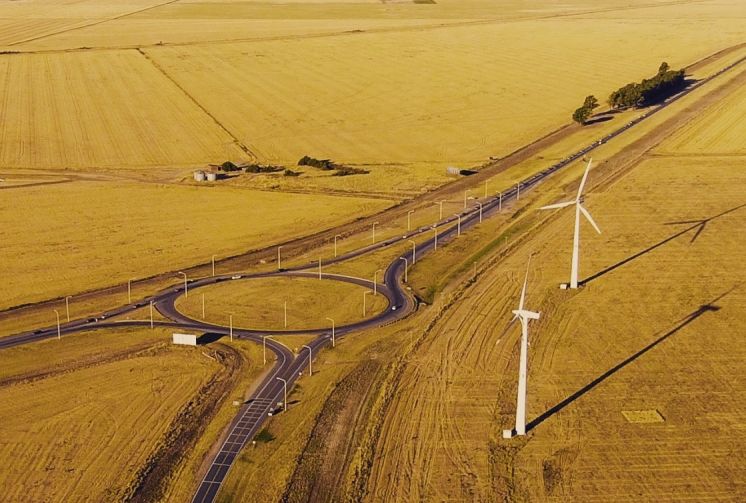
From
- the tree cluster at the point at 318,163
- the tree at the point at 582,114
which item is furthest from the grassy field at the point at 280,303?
the tree at the point at 582,114

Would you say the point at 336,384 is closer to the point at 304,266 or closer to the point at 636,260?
the point at 304,266

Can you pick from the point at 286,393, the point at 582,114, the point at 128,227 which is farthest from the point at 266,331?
the point at 582,114

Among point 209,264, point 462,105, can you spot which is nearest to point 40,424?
point 209,264

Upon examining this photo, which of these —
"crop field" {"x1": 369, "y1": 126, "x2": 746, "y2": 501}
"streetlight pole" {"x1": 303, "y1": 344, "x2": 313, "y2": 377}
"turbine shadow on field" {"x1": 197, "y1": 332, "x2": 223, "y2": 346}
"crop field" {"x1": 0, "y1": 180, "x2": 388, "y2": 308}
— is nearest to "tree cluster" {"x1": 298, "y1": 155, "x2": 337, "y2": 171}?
"crop field" {"x1": 0, "y1": 180, "x2": 388, "y2": 308}

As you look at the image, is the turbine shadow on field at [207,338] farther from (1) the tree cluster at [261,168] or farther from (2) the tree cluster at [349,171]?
(1) the tree cluster at [261,168]

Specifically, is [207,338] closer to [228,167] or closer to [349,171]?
[228,167]

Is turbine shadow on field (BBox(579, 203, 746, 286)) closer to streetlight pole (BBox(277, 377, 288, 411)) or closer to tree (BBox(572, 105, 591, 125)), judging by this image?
streetlight pole (BBox(277, 377, 288, 411))

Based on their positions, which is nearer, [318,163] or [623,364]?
[623,364]
